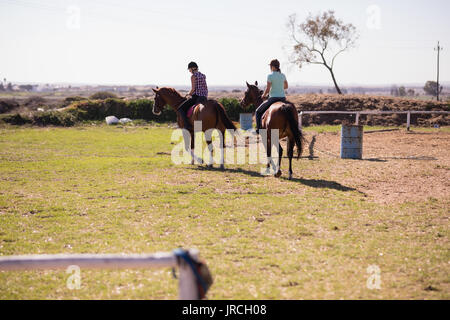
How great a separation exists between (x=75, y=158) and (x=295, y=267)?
40.6 ft

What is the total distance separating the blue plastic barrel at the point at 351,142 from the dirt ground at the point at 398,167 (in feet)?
1.26

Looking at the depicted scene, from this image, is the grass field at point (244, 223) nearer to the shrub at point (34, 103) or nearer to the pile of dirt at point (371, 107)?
the pile of dirt at point (371, 107)

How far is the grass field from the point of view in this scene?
4859 millimetres

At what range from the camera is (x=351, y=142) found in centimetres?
1438

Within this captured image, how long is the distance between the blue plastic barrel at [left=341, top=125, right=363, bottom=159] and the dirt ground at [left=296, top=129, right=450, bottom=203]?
38cm

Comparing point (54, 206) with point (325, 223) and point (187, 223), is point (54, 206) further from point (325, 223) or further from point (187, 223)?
point (325, 223)

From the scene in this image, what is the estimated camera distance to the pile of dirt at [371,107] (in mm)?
27125

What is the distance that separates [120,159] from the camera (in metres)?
15.1

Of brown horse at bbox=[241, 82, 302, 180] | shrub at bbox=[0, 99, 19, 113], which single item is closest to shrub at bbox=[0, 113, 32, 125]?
shrub at bbox=[0, 99, 19, 113]

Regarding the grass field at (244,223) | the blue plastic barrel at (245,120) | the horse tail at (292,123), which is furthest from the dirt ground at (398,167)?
the blue plastic barrel at (245,120)

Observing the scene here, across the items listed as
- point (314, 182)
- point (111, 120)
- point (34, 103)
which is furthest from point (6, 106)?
point (314, 182)

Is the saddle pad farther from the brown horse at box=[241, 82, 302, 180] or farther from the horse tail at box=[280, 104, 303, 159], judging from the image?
the horse tail at box=[280, 104, 303, 159]
